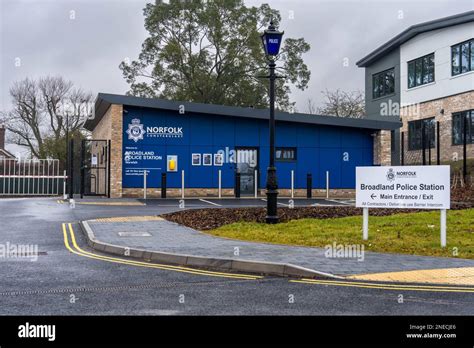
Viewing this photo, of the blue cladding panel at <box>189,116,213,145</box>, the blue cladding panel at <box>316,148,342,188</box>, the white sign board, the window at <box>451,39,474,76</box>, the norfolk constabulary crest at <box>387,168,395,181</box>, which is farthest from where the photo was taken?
the window at <box>451,39,474,76</box>

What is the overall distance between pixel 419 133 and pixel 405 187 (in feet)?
83.4

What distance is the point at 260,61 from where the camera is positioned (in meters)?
43.8

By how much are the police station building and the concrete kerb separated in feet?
52.3

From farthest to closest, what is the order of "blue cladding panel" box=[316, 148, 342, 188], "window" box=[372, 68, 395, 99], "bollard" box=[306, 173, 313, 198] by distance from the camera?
"window" box=[372, 68, 395, 99]
"blue cladding panel" box=[316, 148, 342, 188]
"bollard" box=[306, 173, 313, 198]

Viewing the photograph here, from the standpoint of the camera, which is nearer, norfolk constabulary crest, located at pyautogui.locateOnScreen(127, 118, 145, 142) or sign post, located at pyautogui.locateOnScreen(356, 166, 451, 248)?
sign post, located at pyautogui.locateOnScreen(356, 166, 451, 248)

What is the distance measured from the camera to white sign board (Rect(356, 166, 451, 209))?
10.8 meters

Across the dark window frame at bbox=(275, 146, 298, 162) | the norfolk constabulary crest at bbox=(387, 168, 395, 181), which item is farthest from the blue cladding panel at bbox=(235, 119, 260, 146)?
the norfolk constabulary crest at bbox=(387, 168, 395, 181)

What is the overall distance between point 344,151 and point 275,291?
2364 cm

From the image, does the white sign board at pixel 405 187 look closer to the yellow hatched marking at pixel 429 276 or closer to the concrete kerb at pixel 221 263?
the yellow hatched marking at pixel 429 276

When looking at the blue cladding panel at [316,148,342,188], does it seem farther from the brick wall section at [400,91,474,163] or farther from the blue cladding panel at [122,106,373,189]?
the brick wall section at [400,91,474,163]

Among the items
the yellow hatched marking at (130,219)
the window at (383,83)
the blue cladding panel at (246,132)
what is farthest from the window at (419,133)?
the yellow hatched marking at (130,219)
